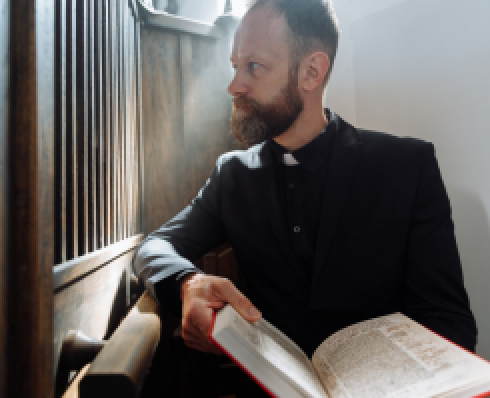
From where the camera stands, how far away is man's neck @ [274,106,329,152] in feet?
3.42

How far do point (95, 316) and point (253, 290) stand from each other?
1.52 feet

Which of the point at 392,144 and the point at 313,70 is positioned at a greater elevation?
the point at 313,70

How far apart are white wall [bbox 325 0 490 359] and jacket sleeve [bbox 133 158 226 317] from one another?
0.83 metres

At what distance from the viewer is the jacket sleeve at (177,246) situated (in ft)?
2.33

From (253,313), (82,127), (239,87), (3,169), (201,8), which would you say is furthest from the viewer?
(201,8)

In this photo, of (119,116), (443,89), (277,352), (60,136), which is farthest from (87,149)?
(443,89)

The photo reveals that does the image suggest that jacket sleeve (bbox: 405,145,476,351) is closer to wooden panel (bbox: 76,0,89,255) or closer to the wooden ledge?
the wooden ledge

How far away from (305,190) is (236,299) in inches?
19.3

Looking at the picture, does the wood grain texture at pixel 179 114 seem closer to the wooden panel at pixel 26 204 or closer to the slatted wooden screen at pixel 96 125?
the slatted wooden screen at pixel 96 125

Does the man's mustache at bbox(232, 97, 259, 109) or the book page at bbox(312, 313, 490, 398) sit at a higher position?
the man's mustache at bbox(232, 97, 259, 109)

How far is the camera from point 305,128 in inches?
41.0

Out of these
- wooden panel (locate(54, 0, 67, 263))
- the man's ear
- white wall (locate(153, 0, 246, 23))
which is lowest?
wooden panel (locate(54, 0, 67, 263))

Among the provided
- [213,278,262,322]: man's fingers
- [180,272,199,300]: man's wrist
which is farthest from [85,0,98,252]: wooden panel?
[213,278,262,322]: man's fingers

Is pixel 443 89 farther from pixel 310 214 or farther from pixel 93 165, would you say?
pixel 93 165
